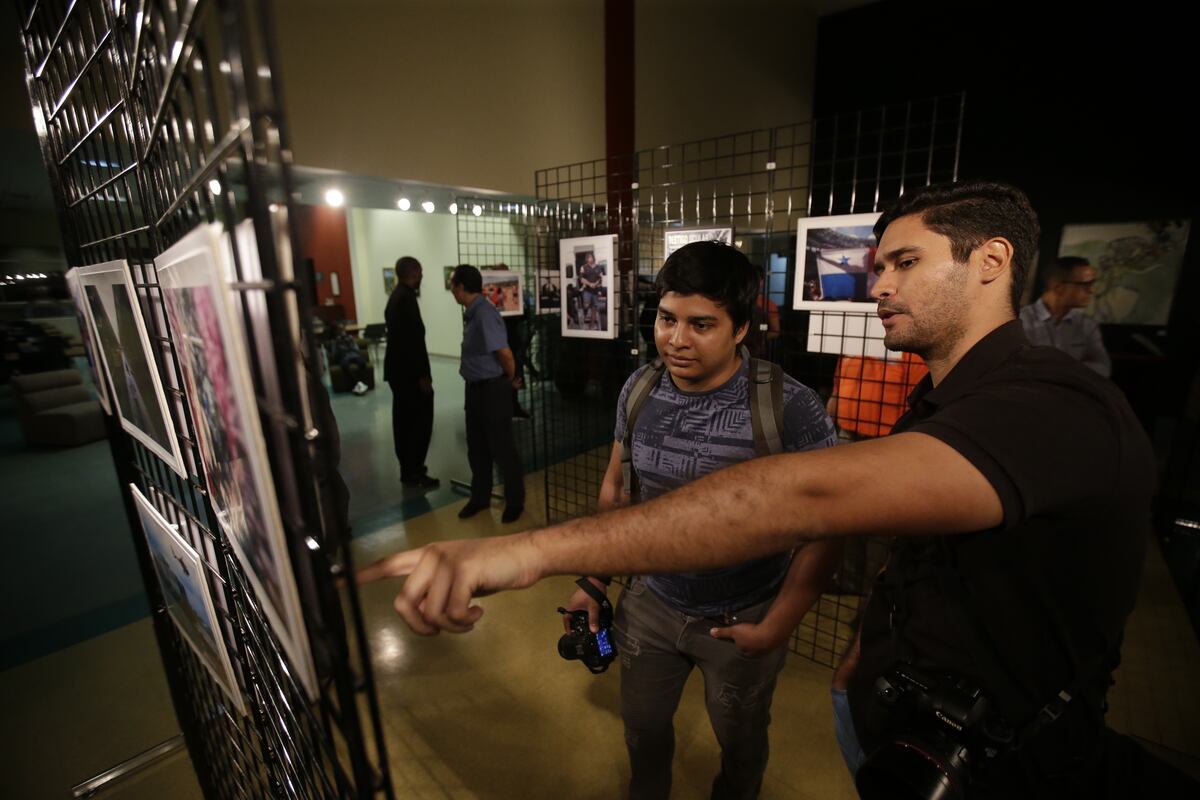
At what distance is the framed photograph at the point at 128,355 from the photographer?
778mm

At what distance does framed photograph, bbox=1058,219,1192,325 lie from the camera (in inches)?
212

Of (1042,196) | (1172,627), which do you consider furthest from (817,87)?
(1172,627)

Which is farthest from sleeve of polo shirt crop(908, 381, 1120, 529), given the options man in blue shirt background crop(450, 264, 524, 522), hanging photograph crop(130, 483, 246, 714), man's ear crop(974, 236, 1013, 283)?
man in blue shirt background crop(450, 264, 524, 522)

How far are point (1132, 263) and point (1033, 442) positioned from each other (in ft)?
23.6

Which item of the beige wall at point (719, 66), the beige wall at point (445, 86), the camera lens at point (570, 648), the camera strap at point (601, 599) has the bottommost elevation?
the camera lens at point (570, 648)

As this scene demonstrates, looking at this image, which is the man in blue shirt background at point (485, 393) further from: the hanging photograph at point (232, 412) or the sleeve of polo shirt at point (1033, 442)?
the sleeve of polo shirt at point (1033, 442)

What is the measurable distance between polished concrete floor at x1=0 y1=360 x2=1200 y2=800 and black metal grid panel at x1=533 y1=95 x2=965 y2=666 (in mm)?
703

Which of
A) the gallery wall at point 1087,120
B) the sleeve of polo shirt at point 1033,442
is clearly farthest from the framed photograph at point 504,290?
the gallery wall at point 1087,120

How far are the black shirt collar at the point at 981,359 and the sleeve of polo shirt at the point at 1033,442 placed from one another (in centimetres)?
22

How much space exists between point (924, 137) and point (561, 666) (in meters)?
7.59

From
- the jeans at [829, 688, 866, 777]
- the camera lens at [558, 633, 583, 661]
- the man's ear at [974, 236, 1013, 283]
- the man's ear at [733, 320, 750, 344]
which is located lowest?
the jeans at [829, 688, 866, 777]

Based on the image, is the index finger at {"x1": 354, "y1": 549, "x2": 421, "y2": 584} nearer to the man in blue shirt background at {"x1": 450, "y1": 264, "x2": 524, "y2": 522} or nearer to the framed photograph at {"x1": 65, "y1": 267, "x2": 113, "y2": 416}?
the framed photograph at {"x1": 65, "y1": 267, "x2": 113, "y2": 416}

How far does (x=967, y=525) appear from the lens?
648mm

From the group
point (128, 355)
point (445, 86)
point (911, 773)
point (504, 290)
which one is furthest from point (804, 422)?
point (445, 86)
